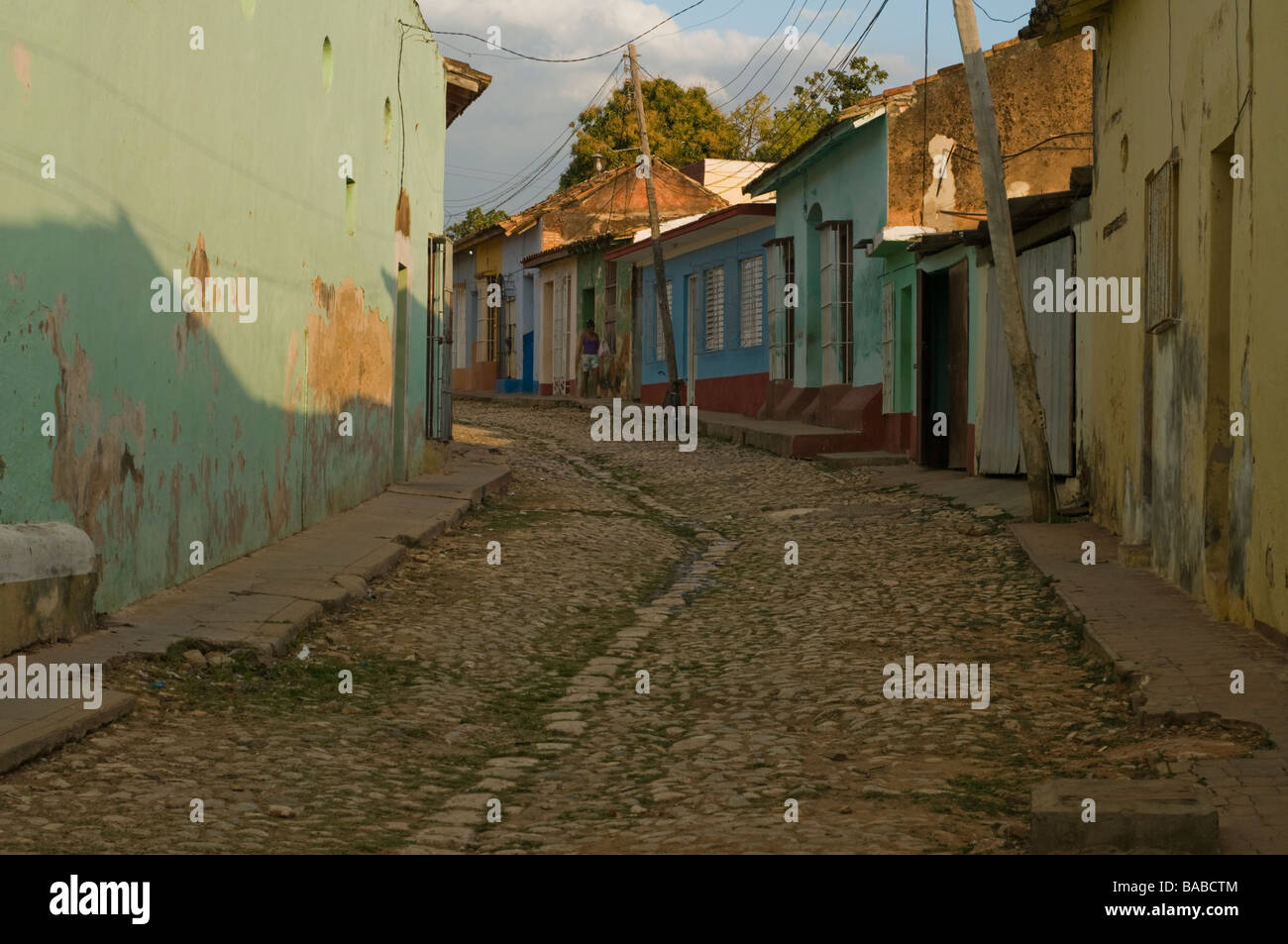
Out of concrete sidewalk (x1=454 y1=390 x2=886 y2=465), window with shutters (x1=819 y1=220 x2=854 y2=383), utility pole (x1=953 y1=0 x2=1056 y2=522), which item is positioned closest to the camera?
utility pole (x1=953 y1=0 x2=1056 y2=522)

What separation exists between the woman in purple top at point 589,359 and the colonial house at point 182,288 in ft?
54.5

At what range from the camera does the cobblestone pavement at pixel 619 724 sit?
4555 mm

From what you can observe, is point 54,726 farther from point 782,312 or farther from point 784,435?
point 782,312

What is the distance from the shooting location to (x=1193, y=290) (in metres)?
7.95

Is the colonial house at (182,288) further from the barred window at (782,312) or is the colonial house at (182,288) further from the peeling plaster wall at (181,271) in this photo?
the barred window at (782,312)

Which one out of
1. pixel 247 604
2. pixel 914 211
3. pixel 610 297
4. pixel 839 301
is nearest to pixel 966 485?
pixel 914 211

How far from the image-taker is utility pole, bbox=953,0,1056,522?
11.3m

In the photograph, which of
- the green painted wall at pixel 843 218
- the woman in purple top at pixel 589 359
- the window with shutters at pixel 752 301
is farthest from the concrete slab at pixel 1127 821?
the woman in purple top at pixel 589 359

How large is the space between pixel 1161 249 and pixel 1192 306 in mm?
921

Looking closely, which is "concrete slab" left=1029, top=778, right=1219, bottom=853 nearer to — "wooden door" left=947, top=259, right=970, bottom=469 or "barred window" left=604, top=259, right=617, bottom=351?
"wooden door" left=947, top=259, right=970, bottom=469

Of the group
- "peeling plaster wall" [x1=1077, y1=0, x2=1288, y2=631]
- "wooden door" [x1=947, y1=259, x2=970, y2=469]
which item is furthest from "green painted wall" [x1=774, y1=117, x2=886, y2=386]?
"peeling plaster wall" [x1=1077, y1=0, x2=1288, y2=631]

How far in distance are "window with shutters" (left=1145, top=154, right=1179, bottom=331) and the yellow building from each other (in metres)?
0.02
